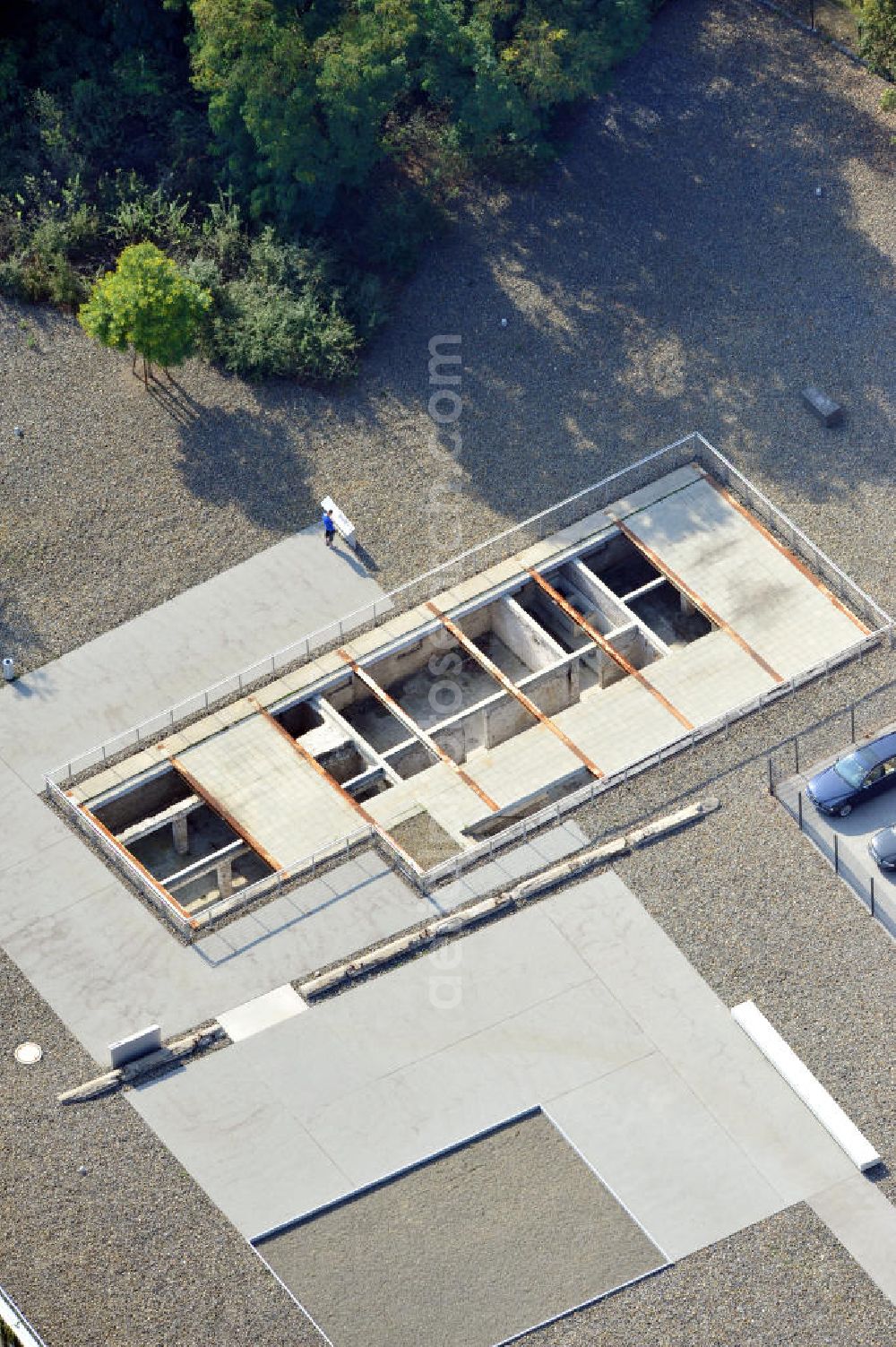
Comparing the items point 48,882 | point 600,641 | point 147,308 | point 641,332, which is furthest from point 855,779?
point 147,308

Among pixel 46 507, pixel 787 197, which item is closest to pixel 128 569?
pixel 46 507

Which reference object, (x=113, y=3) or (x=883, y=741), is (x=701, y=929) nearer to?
(x=883, y=741)

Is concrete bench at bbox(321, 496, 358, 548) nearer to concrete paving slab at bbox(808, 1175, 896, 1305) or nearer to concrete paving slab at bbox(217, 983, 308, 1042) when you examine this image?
concrete paving slab at bbox(217, 983, 308, 1042)

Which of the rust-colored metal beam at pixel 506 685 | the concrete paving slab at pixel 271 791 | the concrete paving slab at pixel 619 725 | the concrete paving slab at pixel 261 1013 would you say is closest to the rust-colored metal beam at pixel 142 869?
the concrete paving slab at pixel 271 791

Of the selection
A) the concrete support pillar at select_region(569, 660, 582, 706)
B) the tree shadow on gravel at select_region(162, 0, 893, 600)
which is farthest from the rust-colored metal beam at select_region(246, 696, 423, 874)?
the concrete support pillar at select_region(569, 660, 582, 706)

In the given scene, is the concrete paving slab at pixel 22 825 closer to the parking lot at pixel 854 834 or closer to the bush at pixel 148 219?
the parking lot at pixel 854 834

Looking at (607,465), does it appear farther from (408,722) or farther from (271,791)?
(271,791)

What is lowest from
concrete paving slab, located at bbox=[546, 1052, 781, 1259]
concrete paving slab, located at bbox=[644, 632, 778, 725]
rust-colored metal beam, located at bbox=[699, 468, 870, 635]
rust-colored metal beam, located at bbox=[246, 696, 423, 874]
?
rust-colored metal beam, located at bbox=[246, 696, 423, 874]
